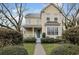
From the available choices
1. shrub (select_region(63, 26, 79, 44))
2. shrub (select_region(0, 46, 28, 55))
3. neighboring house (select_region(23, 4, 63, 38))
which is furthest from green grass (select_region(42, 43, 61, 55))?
shrub (select_region(0, 46, 28, 55))

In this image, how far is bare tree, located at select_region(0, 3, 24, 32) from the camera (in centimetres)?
1327

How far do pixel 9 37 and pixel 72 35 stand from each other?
7.71 ft

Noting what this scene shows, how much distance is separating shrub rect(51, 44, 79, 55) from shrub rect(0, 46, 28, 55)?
110 cm

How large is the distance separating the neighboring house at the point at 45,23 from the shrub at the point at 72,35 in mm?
229

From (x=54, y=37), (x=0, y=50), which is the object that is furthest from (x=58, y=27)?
(x=0, y=50)

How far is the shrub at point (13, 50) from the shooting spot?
42.2 ft

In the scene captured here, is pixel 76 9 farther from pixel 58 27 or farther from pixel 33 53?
pixel 33 53

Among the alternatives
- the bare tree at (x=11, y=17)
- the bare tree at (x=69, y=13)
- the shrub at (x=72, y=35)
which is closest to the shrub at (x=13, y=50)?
the bare tree at (x=11, y=17)

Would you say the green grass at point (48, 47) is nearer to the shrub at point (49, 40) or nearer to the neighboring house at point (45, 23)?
the shrub at point (49, 40)

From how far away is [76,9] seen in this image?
524 inches

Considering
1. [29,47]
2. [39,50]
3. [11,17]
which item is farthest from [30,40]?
[11,17]

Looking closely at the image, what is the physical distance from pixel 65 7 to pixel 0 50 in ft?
9.46

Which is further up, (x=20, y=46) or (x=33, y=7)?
(x=33, y=7)
